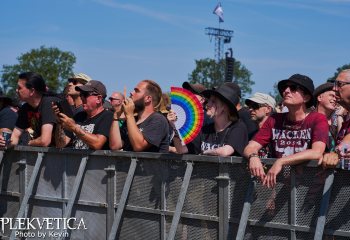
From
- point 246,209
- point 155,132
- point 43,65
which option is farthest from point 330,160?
point 43,65

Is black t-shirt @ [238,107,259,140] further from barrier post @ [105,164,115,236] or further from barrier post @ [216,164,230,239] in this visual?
barrier post @ [105,164,115,236]

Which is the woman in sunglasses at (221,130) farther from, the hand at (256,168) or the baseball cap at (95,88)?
the baseball cap at (95,88)

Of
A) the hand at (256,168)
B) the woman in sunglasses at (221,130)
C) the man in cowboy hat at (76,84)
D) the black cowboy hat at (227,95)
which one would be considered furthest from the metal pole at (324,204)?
the man in cowboy hat at (76,84)

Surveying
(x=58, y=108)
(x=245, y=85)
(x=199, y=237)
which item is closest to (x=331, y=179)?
(x=199, y=237)

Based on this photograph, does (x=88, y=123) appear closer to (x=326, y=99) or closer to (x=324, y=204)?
(x=326, y=99)

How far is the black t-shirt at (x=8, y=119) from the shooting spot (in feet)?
31.3

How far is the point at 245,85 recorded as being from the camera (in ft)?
387

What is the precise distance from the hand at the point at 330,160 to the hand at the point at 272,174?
36 centimetres

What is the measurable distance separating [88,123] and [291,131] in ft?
9.00

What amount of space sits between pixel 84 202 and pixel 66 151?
625mm

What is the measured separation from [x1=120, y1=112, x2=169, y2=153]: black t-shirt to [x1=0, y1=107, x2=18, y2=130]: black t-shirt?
260 cm

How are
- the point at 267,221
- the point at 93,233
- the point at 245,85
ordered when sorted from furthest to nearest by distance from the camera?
the point at 245,85
the point at 93,233
the point at 267,221

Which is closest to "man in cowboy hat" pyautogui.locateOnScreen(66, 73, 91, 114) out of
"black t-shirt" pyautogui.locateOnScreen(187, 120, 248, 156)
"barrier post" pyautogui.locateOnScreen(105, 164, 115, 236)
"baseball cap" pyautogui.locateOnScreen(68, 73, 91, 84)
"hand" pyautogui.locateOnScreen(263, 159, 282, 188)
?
"baseball cap" pyautogui.locateOnScreen(68, 73, 91, 84)

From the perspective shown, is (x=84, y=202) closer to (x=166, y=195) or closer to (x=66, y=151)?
(x=66, y=151)
